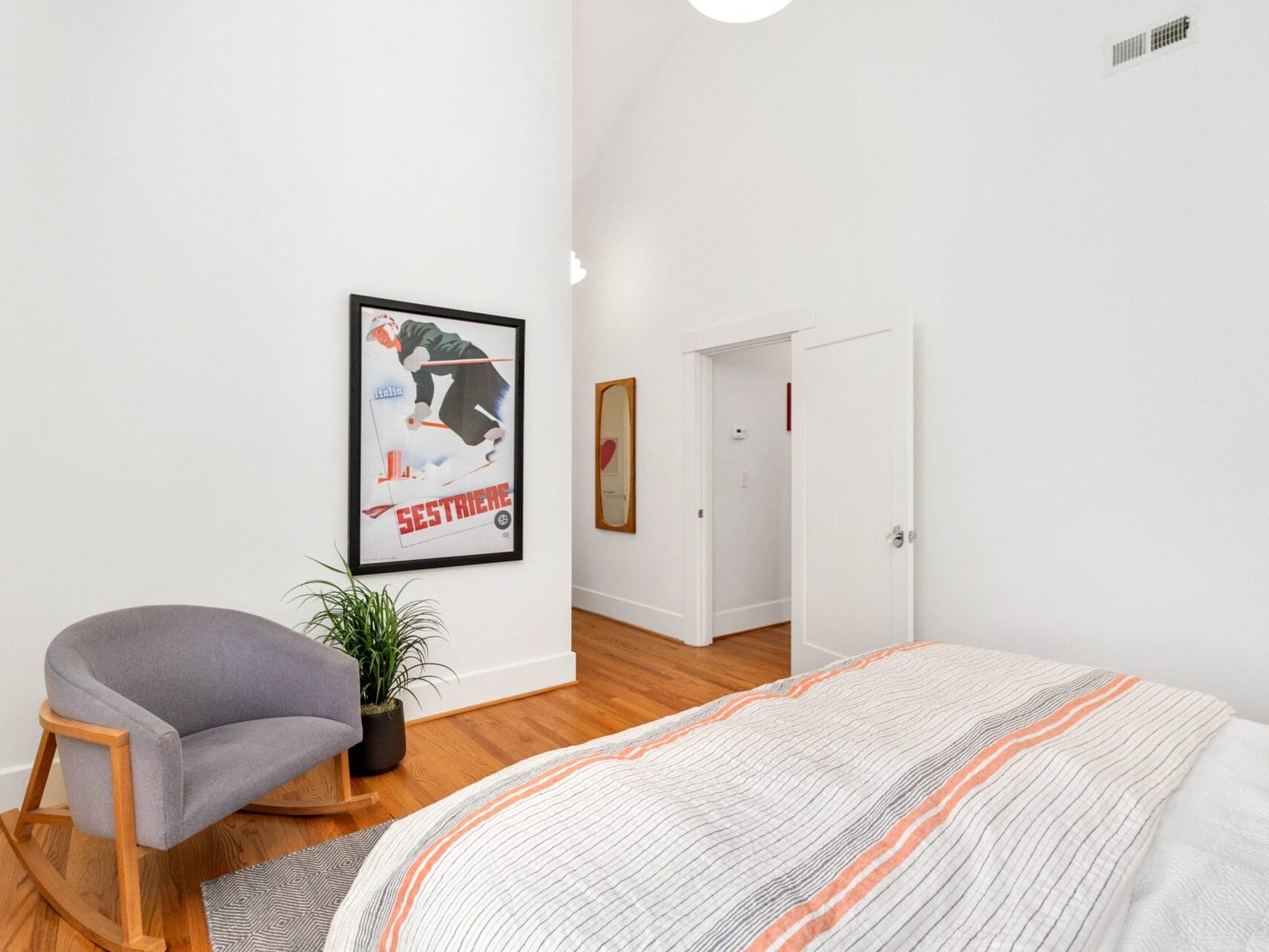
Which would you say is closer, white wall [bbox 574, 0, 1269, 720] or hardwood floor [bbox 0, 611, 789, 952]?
hardwood floor [bbox 0, 611, 789, 952]

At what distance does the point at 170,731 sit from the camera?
5.44 feet

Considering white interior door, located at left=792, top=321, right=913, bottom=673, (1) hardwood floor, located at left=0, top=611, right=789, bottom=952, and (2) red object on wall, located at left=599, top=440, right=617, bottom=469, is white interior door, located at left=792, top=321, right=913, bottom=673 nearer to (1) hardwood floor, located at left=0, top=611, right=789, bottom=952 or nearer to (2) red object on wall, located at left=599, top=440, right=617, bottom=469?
(1) hardwood floor, located at left=0, top=611, right=789, bottom=952

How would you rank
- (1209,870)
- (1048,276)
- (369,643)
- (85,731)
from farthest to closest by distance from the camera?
(1048,276), (369,643), (85,731), (1209,870)

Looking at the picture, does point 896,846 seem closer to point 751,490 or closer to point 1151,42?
point 1151,42

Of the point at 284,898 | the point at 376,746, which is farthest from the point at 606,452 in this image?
the point at 284,898

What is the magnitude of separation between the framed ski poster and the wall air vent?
8.98 ft

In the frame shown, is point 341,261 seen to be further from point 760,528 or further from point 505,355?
point 760,528

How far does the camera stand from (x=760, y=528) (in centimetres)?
496

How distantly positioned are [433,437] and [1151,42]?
10.8ft

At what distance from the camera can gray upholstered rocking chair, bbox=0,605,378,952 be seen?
5.40 feet

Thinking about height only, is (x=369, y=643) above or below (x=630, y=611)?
above

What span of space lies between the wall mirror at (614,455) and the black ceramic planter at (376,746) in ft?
8.54

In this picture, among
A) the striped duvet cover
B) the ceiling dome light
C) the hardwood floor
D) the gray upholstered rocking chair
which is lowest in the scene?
the hardwood floor

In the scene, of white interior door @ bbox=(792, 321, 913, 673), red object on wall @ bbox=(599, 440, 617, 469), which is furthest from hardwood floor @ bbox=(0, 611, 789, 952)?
red object on wall @ bbox=(599, 440, 617, 469)
